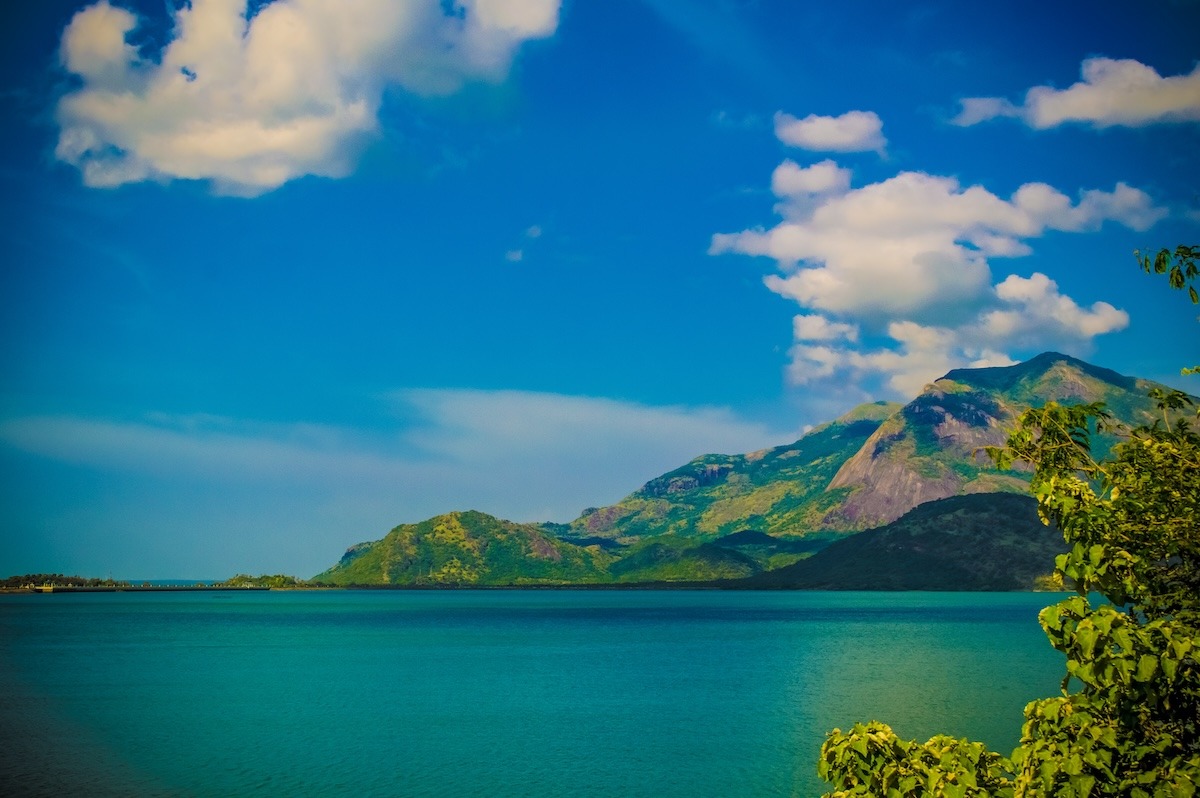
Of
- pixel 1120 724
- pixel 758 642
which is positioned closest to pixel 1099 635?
pixel 1120 724

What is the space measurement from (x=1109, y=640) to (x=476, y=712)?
260ft

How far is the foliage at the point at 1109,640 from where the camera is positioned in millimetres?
12844

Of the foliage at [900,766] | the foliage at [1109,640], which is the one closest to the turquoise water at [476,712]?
the foliage at [900,766]

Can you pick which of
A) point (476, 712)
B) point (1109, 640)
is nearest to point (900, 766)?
point (1109, 640)

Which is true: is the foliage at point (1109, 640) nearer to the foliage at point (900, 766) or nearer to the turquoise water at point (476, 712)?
the foliage at point (900, 766)

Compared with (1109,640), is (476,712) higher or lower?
lower

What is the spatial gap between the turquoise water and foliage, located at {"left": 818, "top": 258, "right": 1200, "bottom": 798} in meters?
38.7

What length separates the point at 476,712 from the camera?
84.1 m

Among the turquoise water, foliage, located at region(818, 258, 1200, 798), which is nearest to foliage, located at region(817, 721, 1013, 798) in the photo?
foliage, located at region(818, 258, 1200, 798)

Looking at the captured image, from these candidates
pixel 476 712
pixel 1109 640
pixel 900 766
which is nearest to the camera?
pixel 1109 640

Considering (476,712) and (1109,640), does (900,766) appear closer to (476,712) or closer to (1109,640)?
(1109,640)

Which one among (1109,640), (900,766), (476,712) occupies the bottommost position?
(476,712)

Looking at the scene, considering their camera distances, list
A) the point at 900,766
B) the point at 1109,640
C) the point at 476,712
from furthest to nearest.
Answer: the point at 476,712, the point at 900,766, the point at 1109,640

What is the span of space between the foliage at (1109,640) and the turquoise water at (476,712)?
1523 inches
